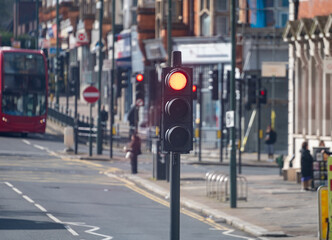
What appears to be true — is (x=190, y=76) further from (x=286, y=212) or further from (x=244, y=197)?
(x=244, y=197)

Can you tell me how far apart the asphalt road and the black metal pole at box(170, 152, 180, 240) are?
471 cm

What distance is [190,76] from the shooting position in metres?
13.7

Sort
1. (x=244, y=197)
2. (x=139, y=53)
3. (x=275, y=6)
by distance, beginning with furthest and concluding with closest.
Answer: (x=139, y=53) → (x=275, y=6) → (x=244, y=197)

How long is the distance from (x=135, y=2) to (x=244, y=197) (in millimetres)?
49746

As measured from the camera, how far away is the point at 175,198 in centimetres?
1391

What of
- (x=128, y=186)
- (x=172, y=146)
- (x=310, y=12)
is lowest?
A: (x=128, y=186)

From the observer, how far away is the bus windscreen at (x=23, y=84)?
152 feet

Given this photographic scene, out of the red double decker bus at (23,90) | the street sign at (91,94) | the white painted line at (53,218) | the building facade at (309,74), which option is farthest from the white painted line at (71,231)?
the red double decker bus at (23,90)

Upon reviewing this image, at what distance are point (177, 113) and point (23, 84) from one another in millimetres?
34814

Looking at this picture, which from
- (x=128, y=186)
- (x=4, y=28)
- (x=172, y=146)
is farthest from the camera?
(x=4, y=28)

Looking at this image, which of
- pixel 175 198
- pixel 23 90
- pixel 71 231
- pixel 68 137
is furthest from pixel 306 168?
pixel 23 90

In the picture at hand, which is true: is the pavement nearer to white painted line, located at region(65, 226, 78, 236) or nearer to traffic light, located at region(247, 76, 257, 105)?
white painted line, located at region(65, 226, 78, 236)

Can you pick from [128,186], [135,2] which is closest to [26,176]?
[128,186]

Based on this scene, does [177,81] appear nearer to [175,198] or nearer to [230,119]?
[175,198]
